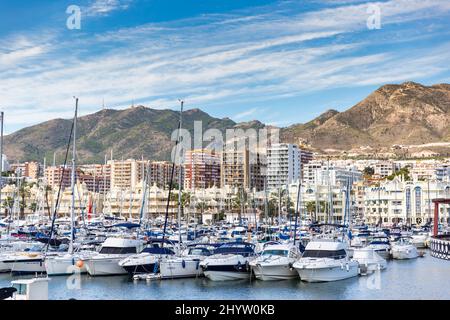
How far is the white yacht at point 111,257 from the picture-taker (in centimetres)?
2536

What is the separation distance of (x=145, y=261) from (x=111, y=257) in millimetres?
1598

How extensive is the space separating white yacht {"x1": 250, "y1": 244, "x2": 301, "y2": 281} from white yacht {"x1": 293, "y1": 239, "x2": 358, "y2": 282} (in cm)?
64

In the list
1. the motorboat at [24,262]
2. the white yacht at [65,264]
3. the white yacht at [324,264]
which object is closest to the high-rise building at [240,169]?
the motorboat at [24,262]

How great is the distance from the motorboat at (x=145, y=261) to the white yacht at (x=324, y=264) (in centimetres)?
593

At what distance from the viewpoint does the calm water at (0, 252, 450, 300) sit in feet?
68.0

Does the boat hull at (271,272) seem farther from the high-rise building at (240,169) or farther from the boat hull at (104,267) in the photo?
the high-rise building at (240,169)

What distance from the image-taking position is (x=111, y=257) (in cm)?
2573

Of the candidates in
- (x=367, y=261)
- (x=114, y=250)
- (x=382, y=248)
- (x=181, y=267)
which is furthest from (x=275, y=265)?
(x=382, y=248)

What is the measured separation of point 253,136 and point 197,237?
114 meters

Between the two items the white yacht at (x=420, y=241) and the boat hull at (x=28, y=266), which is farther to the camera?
the white yacht at (x=420, y=241)

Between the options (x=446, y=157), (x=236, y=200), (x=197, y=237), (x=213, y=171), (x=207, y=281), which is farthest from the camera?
(x=446, y=157)
